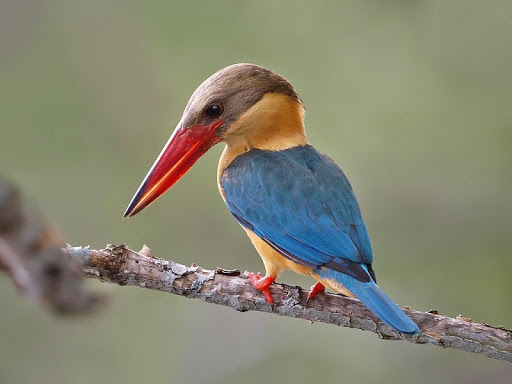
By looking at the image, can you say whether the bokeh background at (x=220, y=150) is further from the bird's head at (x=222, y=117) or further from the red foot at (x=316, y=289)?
the red foot at (x=316, y=289)

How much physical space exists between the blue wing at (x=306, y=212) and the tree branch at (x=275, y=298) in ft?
0.44

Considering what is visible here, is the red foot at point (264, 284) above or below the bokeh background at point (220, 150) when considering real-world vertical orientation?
below

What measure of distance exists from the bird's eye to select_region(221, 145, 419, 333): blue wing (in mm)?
232

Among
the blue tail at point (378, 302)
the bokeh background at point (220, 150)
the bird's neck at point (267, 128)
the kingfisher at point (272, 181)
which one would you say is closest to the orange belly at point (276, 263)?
the kingfisher at point (272, 181)

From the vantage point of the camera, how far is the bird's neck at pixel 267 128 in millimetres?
3078

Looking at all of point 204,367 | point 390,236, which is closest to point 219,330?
point 204,367

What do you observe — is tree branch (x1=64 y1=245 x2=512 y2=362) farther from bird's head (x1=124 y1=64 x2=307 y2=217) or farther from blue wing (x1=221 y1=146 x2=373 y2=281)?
bird's head (x1=124 y1=64 x2=307 y2=217)

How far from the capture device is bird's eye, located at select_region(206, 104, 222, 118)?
302cm

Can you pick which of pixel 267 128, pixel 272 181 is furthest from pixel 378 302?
pixel 267 128

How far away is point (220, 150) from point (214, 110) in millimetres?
1920

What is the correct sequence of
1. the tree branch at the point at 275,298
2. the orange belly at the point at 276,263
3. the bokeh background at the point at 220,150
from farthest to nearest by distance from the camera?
1. the bokeh background at the point at 220,150
2. the orange belly at the point at 276,263
3. the tree branch at the point at 275,298

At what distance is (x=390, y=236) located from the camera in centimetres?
459

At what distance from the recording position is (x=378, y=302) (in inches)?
91.1

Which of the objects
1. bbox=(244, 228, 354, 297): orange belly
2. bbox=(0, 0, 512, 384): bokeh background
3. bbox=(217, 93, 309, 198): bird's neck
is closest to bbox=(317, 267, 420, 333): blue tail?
bbox=(244, 228, 354, 297): orange belly
